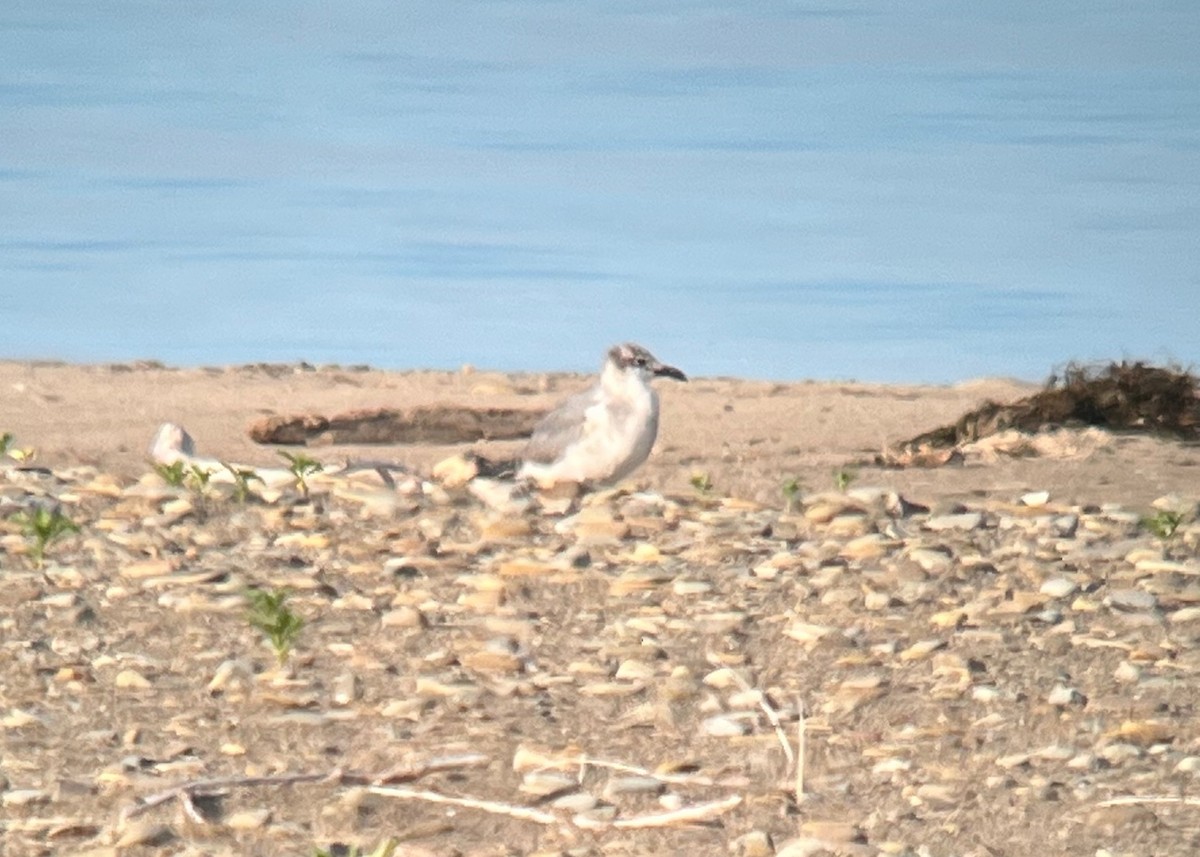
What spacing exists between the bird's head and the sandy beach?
20.8 inches

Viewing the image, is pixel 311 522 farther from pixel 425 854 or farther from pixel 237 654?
pixel 425 854

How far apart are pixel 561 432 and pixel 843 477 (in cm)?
126

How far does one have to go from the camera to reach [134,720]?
5.42 metres

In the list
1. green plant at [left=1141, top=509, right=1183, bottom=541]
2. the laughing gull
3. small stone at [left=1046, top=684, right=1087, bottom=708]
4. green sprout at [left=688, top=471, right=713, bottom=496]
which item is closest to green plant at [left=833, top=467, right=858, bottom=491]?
green sprout at [left=688, top=471, right=713, bottom=496]

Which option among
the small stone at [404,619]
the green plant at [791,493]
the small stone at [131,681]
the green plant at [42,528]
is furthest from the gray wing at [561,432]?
the small stone at [131,681]

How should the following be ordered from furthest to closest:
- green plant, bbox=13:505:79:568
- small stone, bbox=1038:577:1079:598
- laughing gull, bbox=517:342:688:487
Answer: laughing gull, bbox=517:342:688:487 < green plant, bbox=13:505:79:568 < small stone, bbox=1038:577:1079:598

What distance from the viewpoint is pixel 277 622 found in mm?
5891

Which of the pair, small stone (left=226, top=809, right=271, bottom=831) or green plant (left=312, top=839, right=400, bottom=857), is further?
small stone (left=226, top=809, right=271, bottom=831)

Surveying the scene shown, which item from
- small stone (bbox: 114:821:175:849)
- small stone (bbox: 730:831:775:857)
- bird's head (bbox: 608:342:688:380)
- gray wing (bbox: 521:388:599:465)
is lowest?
small stone (bbox: 114:821:175:849)

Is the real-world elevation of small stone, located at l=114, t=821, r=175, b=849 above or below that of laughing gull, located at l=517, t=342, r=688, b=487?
below

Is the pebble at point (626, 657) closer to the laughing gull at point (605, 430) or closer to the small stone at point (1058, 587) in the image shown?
the small stone at point (1058, 587)

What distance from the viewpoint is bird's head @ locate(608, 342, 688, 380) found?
816 centimetres

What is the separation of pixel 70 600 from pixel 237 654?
2.94 ft

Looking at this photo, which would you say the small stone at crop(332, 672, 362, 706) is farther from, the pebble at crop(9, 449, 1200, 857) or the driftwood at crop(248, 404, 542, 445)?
the driftwood at crop(248, 404, 542, 445)
